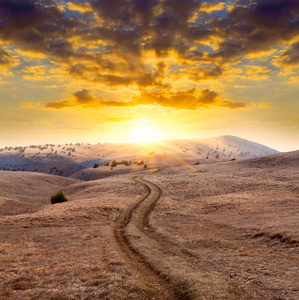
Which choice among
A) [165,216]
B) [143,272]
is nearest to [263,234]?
[143,272]

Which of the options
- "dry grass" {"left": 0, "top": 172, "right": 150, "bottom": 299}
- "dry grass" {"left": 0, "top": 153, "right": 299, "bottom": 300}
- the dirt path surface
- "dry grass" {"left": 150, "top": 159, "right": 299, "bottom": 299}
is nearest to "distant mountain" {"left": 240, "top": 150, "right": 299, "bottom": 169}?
"dry grass" {"left": 150, "top": 159, "right": 299, "bottom": 299}

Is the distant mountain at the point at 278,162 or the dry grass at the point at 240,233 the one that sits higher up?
the distant mountain at the point at 278,162

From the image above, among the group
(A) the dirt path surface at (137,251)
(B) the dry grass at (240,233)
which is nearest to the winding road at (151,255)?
(A) the dirt path surface at (137,251)

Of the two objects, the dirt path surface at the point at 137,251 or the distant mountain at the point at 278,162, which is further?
the distant mountain at the point at 278,162

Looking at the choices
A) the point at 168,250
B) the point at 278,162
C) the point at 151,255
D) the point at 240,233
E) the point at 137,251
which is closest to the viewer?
the point at 151,255

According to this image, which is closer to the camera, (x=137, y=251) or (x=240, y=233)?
(x=137, y=251)

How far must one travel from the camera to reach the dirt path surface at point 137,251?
8953mm

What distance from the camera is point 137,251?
13.8 metres

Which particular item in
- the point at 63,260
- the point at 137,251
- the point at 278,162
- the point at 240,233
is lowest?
the point at 137,251

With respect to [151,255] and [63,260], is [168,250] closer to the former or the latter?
[151,255]

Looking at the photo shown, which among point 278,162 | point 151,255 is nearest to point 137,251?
point 151,255

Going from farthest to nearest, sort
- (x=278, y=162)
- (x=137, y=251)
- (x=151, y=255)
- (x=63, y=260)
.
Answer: (x=278, y=162)
(x=137, y=251)
(x=151, y=255)
(x=63, y=260)

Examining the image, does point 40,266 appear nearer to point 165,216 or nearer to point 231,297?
point 231,297

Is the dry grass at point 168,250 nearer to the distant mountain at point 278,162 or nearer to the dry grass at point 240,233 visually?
the dry grass at point 240,233
